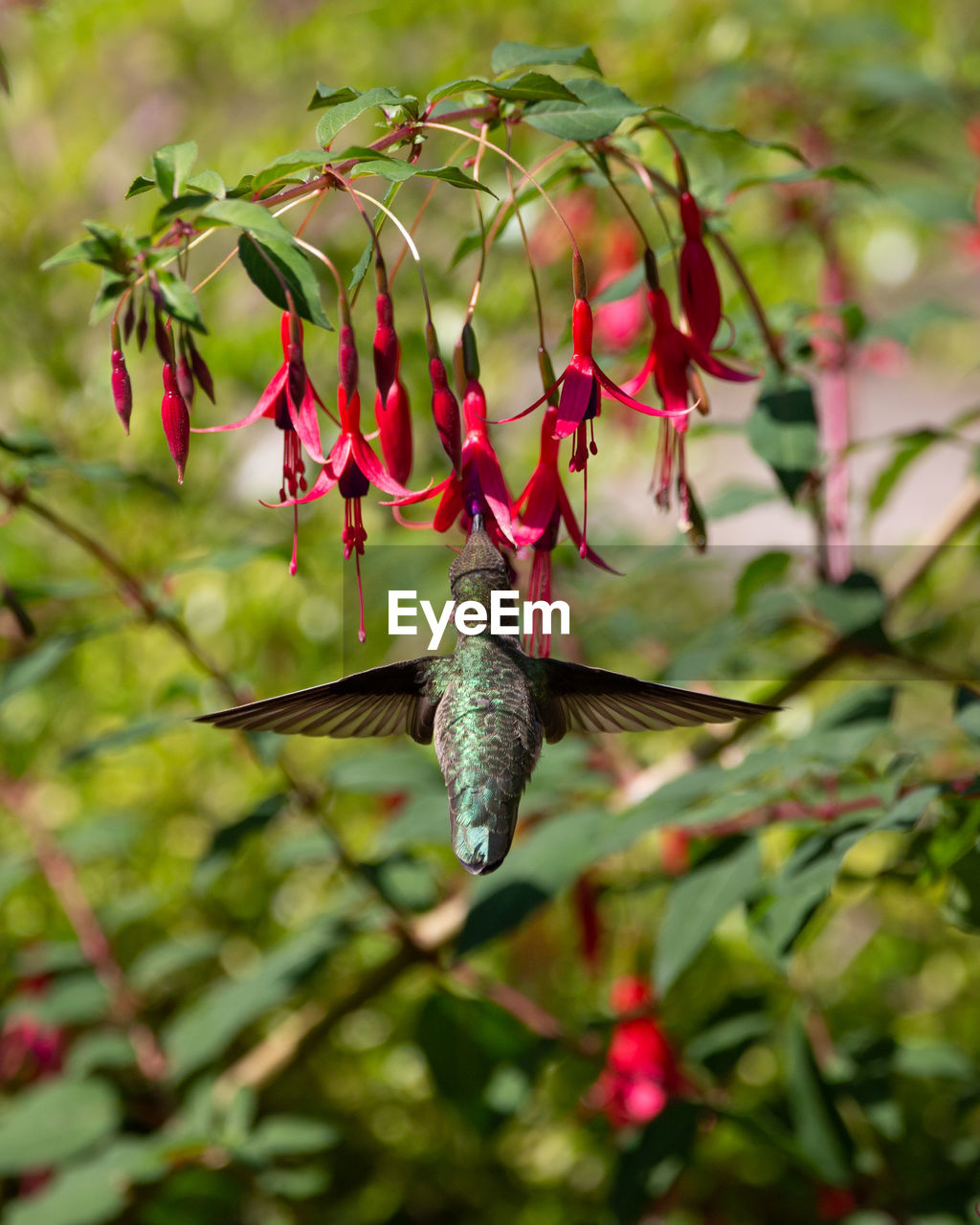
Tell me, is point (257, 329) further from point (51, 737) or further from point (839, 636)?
point (839, 636)

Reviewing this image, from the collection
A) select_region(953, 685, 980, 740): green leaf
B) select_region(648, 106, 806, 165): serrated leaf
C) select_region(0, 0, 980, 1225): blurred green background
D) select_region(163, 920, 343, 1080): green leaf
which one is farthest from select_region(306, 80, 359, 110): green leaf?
select_region(163, 920, 343, 1080): green leaf

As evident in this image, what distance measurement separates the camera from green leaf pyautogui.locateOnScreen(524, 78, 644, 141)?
396mm

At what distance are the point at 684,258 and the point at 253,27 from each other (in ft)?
4.87

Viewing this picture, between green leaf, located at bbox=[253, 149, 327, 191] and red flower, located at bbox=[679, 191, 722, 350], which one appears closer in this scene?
green leaf, located at bbox=[253, 149, 327, 191]

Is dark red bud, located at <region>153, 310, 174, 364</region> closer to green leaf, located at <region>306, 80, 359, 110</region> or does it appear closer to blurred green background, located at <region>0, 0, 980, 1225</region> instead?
green leaf, located at <region>306, 80, 359, 110</region>

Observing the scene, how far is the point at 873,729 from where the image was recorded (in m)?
0.61

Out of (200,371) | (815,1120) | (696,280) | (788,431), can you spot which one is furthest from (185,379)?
(815,1120)

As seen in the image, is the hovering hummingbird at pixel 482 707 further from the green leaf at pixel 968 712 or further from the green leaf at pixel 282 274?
the green leaf at pixel 968 712

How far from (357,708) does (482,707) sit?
6 cm

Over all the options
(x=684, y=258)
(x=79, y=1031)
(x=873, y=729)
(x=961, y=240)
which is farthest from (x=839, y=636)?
(x=79, y=1031)

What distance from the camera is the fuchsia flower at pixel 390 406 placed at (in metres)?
0.38

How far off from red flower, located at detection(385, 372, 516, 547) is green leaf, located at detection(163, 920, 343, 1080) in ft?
1.77

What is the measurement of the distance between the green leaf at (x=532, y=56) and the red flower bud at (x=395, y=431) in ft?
0.47

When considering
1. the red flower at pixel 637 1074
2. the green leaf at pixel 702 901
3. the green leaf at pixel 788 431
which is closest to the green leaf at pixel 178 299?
the green leaf at pixel 788 431
